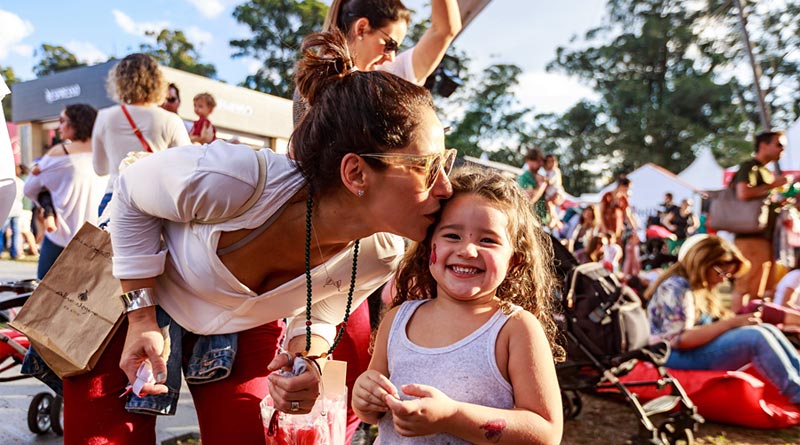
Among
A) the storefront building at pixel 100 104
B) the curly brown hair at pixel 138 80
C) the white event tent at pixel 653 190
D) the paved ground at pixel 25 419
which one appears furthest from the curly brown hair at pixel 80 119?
the white event tent at pixel 653 190

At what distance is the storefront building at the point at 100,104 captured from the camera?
1617 centimetres

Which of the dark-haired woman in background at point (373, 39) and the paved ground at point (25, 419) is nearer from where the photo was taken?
the dark-haired woman in background at point (373, 39)

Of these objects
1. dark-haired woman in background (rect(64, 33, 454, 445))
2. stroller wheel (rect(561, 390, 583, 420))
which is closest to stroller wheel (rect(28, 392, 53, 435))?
dark-haired woman in background (rect(64, 33, 454, 445))

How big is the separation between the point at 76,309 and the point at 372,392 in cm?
97

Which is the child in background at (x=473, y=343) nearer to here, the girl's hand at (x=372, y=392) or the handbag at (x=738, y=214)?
the girl's hand at (x=372, y=392)

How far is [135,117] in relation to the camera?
11.2ft

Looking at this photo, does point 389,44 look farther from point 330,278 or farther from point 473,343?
point 473,343

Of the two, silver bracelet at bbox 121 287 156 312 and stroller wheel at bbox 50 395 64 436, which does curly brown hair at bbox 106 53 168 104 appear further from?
silver bracelet at bbox 121 287 156 312

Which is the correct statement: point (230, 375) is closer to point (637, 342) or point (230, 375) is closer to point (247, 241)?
point (247, 241)

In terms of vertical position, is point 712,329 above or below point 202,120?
below

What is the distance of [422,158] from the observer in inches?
58.3

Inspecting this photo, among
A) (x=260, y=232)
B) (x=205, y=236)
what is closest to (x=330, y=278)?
(x=260, y=232)

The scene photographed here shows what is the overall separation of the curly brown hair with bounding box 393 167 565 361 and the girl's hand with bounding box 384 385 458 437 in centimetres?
34

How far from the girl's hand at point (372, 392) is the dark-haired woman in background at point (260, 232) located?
169mm
